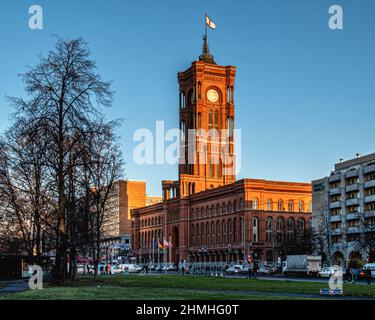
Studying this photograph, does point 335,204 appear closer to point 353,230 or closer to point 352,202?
point 352,202

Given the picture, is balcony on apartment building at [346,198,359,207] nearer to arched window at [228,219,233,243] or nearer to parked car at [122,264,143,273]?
arched window at [228,219,233,243]

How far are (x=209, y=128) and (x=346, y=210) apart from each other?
7028cm

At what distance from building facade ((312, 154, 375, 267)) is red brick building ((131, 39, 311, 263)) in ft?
29.8

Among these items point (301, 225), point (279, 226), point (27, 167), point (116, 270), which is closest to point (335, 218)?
point (279, 226)

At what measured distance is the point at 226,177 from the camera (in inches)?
7190

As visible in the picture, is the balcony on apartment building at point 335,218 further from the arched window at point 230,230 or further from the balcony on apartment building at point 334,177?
the arched window at point 230,230

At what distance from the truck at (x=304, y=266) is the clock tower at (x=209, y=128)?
3521 inches

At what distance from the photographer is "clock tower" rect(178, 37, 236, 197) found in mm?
181750

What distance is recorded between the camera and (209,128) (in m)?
186

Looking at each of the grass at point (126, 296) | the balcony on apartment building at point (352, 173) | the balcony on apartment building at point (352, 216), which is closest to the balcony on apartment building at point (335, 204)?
the balcony on apartment building at point (352, 216)

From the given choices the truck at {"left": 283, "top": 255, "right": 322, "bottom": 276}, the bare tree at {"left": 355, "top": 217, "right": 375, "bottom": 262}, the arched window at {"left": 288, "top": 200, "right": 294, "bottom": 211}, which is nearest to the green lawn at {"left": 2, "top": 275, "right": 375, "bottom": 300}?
the truck at {"left": 283, "top": 255, "right": 322, "bottom": 276}

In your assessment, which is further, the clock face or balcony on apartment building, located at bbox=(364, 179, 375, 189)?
the clock face
